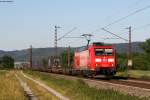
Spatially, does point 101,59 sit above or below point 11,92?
above

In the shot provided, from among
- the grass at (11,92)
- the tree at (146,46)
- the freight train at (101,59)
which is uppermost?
the tree at (146,46)

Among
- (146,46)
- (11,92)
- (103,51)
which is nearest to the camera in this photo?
(11,92)

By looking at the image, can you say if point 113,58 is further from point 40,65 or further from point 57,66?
point 40,65

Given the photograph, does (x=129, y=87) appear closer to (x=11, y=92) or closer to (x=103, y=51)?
(x=11, y=92)

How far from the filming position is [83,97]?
23875mm

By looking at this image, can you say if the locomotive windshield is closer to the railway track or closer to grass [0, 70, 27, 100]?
the railway track

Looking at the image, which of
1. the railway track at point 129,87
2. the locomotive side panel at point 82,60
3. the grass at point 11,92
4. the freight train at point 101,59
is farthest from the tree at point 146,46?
the grass at point 11,92

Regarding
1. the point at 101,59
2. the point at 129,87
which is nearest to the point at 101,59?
the point at 101,59

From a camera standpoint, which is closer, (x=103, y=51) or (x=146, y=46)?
(x=103, y=51)

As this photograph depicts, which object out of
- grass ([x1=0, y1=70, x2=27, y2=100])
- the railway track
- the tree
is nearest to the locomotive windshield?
the railway track

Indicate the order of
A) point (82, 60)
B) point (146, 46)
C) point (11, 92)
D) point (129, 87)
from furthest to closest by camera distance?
point (146, 46) < point (82, 60) < point (129, 87) < point (11, 92)

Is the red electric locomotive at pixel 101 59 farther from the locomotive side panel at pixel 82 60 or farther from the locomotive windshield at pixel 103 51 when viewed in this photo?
the locomotive side panel at pixel 82 60

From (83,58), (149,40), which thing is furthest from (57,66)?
(149,40)

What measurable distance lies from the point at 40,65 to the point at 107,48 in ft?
284
